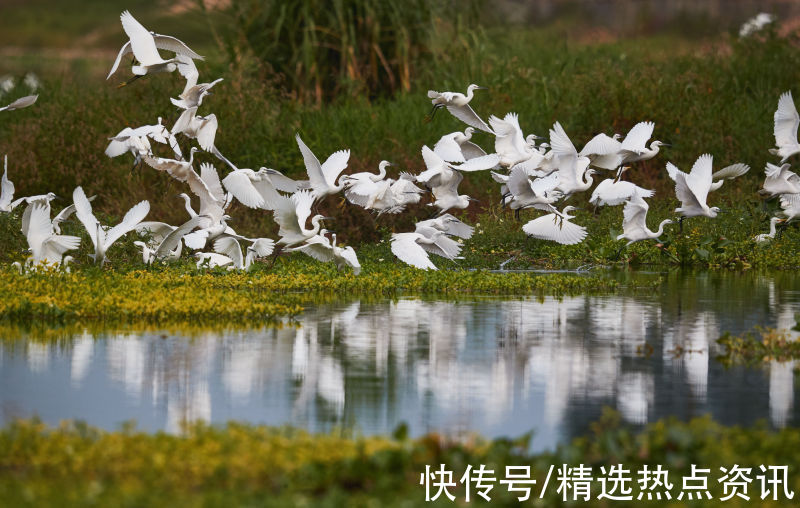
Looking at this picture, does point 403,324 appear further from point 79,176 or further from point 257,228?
point 79,176

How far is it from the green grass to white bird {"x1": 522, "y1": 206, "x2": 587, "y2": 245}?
30.4ft

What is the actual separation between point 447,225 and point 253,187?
253 cm

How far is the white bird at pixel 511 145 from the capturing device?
1655 centimetres

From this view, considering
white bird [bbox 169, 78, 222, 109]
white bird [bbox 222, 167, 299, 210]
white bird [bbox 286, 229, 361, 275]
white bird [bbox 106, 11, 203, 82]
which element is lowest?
white bird [bbox 286, 229, 361, 275]

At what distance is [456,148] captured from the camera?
1711cm

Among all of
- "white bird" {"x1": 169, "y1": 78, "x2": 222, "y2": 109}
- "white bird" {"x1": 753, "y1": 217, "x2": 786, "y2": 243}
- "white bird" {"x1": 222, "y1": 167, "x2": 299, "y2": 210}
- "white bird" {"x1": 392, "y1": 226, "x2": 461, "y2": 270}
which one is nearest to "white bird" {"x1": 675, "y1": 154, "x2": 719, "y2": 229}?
"white bird" {"x1": 753, "y1": 217, "x2": 786, "y2": 243}

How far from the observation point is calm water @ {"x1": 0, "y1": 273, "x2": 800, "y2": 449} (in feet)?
25.0

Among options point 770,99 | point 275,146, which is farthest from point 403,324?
point 770,99

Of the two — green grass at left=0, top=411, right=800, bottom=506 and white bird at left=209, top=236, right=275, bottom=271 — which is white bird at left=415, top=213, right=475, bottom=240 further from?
green grass at left=0, top=411, right=800, bottom=506

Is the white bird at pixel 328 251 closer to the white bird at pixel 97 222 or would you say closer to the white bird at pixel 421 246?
the white bird at pixel 421 246

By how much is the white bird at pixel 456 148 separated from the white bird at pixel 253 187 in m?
2.37

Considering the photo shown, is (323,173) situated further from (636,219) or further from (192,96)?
(636,219)

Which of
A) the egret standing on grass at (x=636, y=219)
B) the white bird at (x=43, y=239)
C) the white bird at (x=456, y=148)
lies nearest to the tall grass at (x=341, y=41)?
the white bird at (x=456, y=148)

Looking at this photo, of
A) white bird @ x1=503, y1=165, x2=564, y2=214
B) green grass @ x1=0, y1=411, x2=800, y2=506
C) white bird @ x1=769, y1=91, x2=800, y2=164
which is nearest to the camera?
green grass @ x1=0, y1=411, x2=800, y2=506
